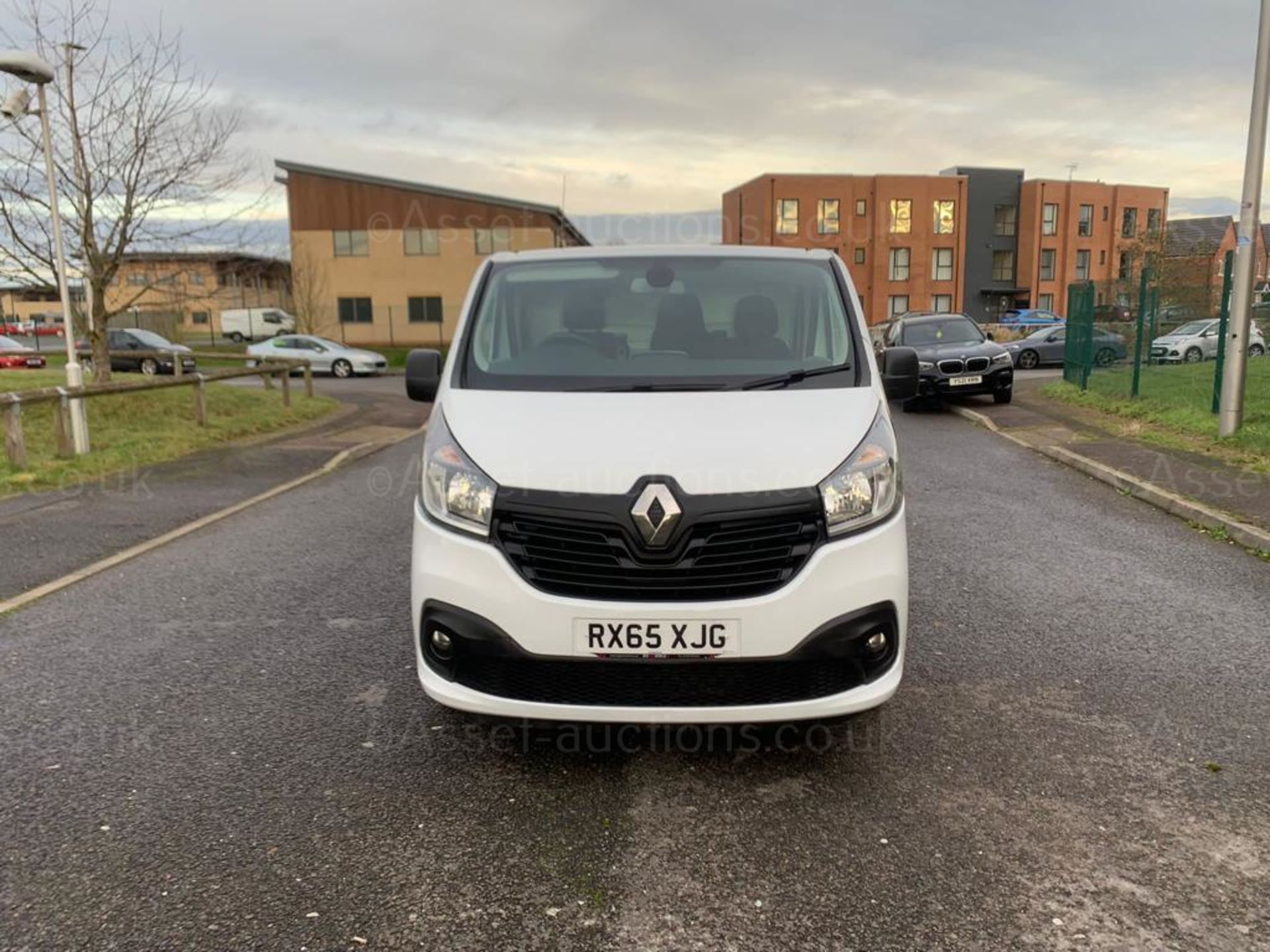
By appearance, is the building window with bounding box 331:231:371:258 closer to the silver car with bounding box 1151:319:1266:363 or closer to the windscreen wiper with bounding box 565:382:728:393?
the silver car with bounding box 1151:319:1266:363

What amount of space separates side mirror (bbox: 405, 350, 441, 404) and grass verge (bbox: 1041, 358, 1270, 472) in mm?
8204

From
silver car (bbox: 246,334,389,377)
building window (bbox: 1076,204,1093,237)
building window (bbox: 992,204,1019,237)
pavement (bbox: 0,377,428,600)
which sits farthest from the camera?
building window (bbox: 1076,204,1093,237)

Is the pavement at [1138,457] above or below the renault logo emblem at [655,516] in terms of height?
below

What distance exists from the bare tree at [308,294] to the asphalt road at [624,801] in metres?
41.1

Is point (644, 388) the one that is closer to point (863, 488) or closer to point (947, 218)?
point (863, 488)

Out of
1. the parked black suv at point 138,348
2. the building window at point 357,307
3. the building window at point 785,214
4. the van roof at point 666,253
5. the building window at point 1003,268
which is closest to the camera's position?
the van roof at point 666,253

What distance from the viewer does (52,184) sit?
10.6 meters

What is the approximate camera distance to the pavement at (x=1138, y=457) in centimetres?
760

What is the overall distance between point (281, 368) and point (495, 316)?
14143 millimetres

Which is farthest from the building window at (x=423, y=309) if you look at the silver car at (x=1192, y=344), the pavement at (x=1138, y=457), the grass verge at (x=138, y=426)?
the pavement at (x=1138, y=457)

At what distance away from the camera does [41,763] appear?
11.1ft

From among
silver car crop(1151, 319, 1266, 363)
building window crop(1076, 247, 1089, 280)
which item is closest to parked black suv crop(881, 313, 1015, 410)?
silver car crop(1151, 319, 1266, 363)

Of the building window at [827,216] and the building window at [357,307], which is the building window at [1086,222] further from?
the building window at [357,307]

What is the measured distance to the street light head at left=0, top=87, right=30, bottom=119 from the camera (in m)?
10.2
